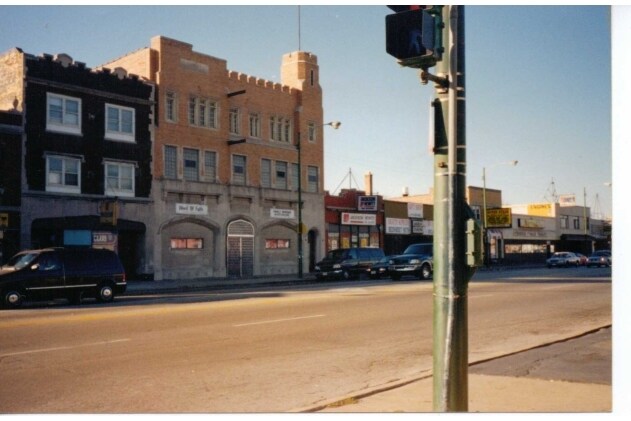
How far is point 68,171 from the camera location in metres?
29.7

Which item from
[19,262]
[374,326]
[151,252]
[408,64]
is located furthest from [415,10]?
[151,252]

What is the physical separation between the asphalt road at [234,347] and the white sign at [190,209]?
53.0 feet

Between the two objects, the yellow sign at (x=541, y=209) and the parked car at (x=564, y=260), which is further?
the yellow sign at (x=541, y=209)

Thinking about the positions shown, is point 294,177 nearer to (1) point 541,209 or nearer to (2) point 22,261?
(2) point 22,261

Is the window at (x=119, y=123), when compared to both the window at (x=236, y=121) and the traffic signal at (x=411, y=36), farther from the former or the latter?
the traffic signal at (x=411, y=36)

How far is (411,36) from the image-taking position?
5.56 metres

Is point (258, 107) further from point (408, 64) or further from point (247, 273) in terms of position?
point (408, 64)

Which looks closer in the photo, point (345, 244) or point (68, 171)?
point (68, 171)

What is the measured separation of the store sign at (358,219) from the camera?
1767 inches

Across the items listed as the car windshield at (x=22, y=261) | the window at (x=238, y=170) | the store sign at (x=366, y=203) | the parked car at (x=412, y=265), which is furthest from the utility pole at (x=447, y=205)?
the store sign at (x=366, y=203)

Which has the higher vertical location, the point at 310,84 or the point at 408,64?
the point at 310,84

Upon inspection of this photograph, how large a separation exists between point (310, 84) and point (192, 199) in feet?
43.7

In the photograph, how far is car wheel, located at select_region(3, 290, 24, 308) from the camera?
58.8 ft

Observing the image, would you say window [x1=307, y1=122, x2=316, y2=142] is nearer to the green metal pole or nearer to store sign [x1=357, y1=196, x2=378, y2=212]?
store sign [x1=357, y1=196, x2=378, y2=212]
